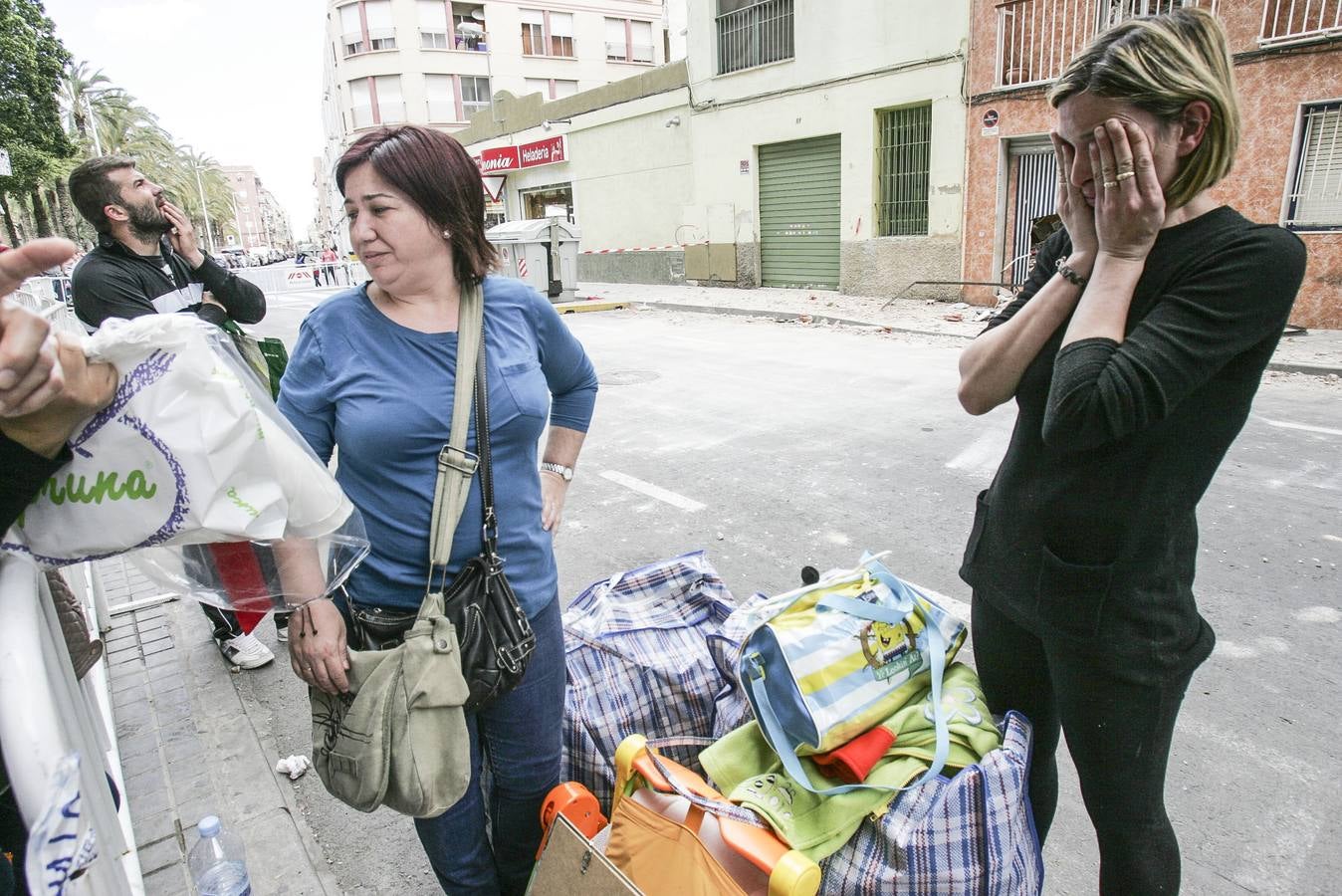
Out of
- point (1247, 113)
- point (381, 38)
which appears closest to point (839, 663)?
point (1247, 113)

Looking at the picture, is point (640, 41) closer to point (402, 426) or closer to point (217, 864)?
point (402, 426)

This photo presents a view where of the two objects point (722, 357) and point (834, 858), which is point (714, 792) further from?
point (722, 357)

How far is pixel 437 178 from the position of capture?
174cm

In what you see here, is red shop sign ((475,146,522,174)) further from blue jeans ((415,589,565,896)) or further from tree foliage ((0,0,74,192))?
blue jeans ((415,589,565,896))

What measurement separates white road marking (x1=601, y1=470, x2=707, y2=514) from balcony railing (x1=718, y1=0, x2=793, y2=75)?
43.5ft

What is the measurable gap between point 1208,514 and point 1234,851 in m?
2.67

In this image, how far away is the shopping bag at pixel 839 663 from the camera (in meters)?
1.68

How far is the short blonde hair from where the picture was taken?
4.27 ft

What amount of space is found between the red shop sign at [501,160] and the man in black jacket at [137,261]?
22427 millimetres

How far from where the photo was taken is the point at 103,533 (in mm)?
988

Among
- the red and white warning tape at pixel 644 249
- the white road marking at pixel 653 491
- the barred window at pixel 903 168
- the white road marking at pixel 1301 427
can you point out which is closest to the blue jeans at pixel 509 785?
the white road marking at pixel 653 491

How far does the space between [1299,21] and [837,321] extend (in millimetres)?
6425

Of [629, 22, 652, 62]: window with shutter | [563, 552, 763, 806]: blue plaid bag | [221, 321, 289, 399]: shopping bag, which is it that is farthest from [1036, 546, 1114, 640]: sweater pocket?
[629, 22, 652, 62]: window with shutter

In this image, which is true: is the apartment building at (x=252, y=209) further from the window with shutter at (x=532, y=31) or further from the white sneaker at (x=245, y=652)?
the white sneaker at (x=245, y=652)
